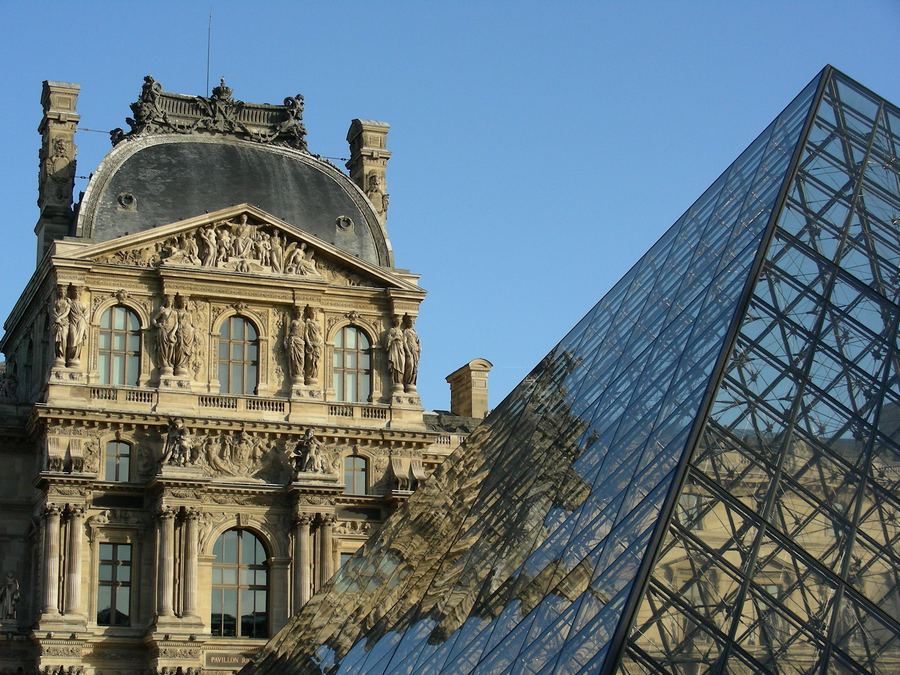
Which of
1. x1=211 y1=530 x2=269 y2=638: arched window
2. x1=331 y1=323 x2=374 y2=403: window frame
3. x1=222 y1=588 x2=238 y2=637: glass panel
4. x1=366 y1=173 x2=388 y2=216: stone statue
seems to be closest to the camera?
x1=222 y1=588 x2=238 y2=637: glass panel

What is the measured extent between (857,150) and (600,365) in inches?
227

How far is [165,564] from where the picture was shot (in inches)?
1905

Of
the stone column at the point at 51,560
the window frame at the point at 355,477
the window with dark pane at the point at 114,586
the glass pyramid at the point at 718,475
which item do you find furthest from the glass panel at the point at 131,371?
the glass pyramid at the point at 718,475

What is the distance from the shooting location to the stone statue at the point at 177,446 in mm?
48812

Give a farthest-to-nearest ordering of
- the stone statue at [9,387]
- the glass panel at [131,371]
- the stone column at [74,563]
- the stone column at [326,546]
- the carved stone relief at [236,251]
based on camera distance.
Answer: the stone statue at [9,387] < the carved stone relief at [236,251] < the glass panel at [131,371] < the stone column at [326,546] < the stone column at [74,563]

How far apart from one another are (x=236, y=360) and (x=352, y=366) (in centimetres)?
316

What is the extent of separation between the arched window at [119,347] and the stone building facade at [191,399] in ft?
0.17

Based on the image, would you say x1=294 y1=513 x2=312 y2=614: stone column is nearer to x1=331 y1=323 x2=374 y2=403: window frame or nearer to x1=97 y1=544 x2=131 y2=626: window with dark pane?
x1=331 y1=323 x2=374 y2=403: window frame

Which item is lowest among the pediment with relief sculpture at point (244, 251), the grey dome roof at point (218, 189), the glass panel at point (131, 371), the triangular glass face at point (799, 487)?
the triangular glass face at point (799, 487)

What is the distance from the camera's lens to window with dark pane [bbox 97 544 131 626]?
160 feet

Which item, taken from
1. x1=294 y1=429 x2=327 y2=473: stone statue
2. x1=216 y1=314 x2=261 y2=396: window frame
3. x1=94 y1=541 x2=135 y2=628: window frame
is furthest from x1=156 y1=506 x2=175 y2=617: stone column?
x1=216 y1=314 x2=261 y2=396: window frame

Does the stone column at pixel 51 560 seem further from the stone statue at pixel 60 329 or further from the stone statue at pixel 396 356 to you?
the stone statue at pixel 396 356

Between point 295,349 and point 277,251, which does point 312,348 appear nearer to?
point 295,349

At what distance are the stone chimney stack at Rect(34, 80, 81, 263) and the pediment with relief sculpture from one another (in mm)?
2666
